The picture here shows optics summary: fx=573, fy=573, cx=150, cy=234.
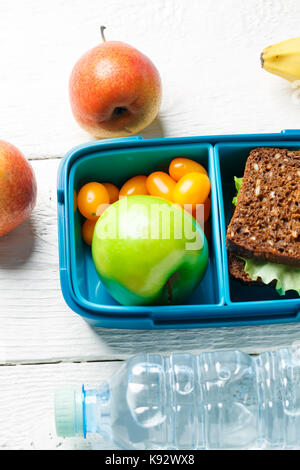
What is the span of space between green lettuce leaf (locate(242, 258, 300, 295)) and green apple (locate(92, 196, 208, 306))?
3.0 inches

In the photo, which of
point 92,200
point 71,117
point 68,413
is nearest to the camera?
point 68,413

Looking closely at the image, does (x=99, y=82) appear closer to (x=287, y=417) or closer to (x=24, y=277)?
(x=24, y=277)

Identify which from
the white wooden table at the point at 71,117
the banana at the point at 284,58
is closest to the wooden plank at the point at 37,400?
the white wooden table at the point at 71,117

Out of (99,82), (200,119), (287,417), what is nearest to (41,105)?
(99,82)

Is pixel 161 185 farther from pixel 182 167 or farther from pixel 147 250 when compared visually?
pixel 147 250

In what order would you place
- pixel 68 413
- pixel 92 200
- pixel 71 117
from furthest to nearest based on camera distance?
pixel 71 117 → pixel 92 200 → pixel 68 413

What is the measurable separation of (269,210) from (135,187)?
0.23 metres

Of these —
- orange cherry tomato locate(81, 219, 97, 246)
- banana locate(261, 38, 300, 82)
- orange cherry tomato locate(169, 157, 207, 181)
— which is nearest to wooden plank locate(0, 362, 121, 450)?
orange cherry tomato locate(81, 219, 97, 246)

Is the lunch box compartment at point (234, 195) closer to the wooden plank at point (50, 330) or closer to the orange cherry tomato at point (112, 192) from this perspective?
the wooden plank at point (50, 330)

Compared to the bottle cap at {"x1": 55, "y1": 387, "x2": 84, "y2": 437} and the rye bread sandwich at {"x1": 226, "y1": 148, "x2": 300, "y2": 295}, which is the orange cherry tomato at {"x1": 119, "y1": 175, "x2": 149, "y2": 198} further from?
the bottle cap at {"x1": 55, "y1": 387, "x2": 84, "y2": 437}

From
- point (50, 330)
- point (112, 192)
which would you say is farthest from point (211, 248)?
point (50, 330)

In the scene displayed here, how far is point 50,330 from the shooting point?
97 cm

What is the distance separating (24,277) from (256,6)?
2.18 ft

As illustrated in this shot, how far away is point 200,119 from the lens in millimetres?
1042
